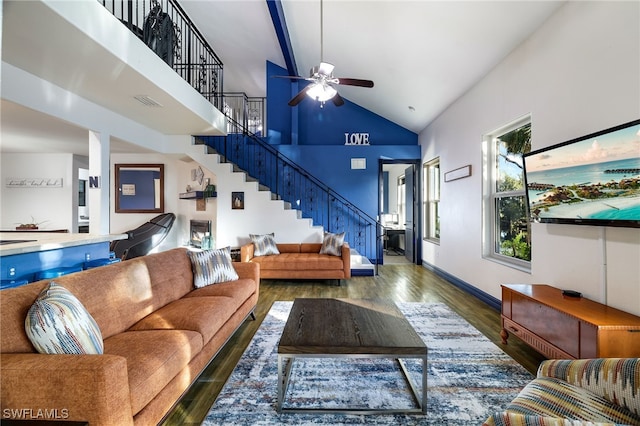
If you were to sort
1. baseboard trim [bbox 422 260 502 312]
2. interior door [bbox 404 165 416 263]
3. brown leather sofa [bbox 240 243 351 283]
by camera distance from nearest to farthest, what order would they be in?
1. baseboard trim [bbox 422 260 502 312]
2. brown leather sofa [bbox 240 243 351 283]
3. interior door [bbox 404 165 416 263]

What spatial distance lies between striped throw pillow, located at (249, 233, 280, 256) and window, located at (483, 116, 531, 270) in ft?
11.5

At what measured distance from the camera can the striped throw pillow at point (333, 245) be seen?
5512mm

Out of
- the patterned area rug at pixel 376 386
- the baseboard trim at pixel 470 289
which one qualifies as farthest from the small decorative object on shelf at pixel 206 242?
→ the baseboard trim at pixel 470 289

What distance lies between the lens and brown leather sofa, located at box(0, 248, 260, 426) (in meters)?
1.25

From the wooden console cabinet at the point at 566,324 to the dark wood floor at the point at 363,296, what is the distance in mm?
267

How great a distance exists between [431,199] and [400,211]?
333 cm

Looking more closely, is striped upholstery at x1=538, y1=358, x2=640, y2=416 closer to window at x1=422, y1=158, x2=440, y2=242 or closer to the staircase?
the staircase

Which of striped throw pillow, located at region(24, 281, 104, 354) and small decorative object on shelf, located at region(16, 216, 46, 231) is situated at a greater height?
small decorative object on shelf, located at region(16, 216, 46, 231)

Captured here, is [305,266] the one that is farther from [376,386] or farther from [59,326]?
[59,326]

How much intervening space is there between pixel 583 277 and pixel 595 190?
31.0 inches

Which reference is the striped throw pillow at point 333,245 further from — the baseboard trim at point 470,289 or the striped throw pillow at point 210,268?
the striped throw pillow at point 210,268

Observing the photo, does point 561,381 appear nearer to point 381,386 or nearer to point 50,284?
point 381,386

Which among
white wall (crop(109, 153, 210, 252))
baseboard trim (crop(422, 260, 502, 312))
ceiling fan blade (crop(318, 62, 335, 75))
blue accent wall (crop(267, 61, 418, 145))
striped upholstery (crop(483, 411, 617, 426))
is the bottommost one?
baseboard trim (crop(422, 260, 502, 312))

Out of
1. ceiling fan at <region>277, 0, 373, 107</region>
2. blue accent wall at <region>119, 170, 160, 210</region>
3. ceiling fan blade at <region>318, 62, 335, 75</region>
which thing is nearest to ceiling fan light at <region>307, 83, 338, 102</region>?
ceiling fan at <region>277, 0, 373, 107</region>
